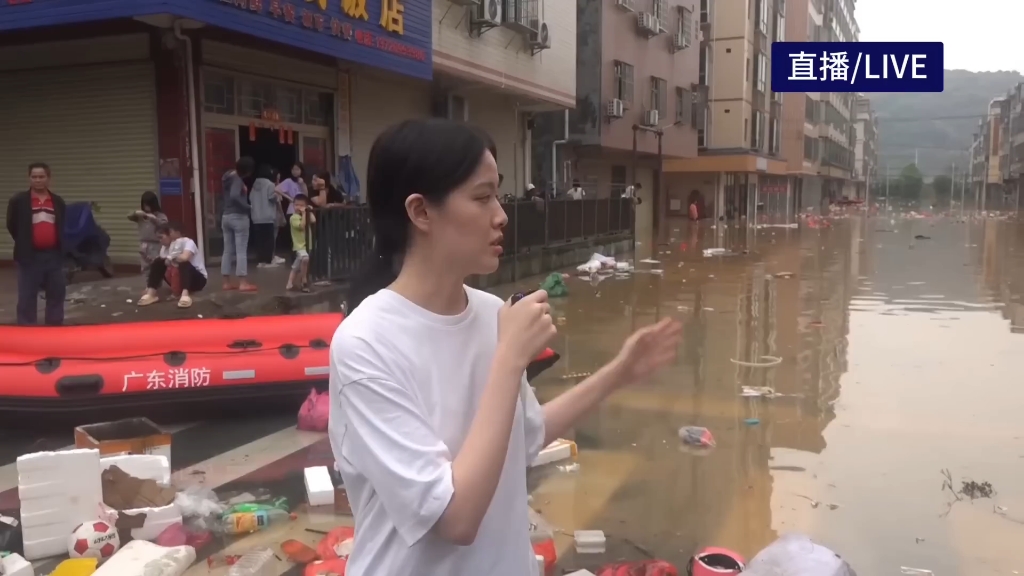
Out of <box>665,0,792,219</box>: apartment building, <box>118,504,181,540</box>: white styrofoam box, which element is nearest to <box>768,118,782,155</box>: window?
<box>665,0,792,219</box>: apartment building

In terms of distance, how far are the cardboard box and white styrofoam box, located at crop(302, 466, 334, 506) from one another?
0.70m

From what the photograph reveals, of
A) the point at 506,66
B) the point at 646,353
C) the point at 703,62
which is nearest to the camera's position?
the point at 646,353

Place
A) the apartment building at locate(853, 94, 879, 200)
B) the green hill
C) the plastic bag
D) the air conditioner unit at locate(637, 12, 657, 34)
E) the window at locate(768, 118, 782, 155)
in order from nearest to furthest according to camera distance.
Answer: the plastic bag < the air conditioner unit at locate(637, 12, 657, 34) < the window at locate(768, 118, 782, 155) < the apartment building at locate(853, 94, 879, 200) < the green hill

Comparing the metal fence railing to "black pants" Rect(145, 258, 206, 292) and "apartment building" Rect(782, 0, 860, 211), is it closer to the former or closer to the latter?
"black pants" Rect(145, 258, 206, 292)

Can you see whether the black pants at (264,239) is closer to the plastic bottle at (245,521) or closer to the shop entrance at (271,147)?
the shop entrance at (271,147)

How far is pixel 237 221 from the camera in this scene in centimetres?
999

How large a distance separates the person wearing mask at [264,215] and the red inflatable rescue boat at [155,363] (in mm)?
5209

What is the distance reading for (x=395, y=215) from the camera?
1.45 metres

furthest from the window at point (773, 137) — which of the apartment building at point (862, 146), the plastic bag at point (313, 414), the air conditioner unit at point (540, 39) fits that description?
the apartment building at point (862, 146)

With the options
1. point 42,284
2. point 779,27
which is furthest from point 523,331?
point 779,27

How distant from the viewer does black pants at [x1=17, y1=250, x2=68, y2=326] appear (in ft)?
24.5

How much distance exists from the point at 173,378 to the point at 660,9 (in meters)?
24.7

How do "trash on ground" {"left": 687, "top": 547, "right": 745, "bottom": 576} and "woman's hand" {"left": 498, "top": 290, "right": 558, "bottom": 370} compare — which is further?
"trash on ground" {"left": 687, "top": 547, "right": 745, "bottom": 576}

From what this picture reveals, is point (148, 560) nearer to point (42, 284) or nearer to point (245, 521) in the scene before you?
point (245, 521)
